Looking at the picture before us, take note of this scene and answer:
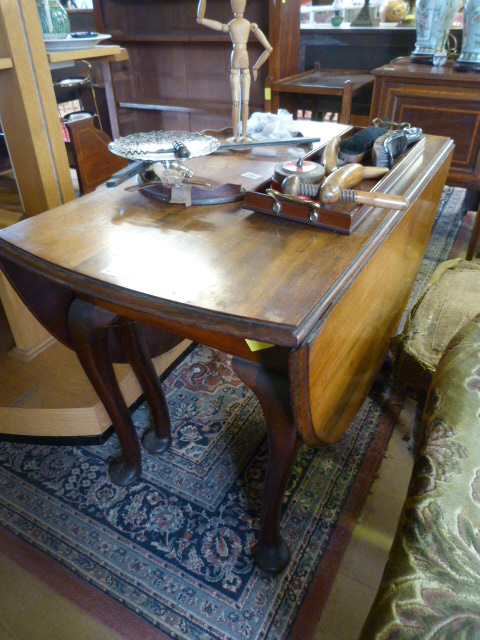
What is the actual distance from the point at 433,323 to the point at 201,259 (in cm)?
73

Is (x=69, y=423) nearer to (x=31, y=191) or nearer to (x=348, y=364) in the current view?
(x=31, y=191)

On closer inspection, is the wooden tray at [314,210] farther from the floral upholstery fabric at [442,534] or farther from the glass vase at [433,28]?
the glass vase at [433,28]

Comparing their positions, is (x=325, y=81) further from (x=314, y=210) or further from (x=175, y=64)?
(x=314, y=210)

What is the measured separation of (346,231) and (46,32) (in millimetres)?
1088

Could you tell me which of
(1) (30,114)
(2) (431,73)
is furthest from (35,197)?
(2) (431,73)

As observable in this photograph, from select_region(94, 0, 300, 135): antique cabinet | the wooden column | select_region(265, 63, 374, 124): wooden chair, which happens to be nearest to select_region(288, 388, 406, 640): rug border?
the wooden column

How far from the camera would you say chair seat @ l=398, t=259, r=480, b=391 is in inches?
45.5

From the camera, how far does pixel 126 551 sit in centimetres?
114

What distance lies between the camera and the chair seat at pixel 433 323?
45.5 inches

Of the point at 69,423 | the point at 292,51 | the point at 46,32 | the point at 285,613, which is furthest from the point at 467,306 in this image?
the point at 292,51

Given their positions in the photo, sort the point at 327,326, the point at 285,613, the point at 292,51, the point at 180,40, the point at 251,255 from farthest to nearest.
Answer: the point at 180,40, the point at 292,51, the point at 285,613, the point at 251,255, the point at 327,326

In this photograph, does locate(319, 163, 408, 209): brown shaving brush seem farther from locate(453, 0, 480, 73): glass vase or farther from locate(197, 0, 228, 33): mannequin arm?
locate(453, 0, 480, 73): glass vase

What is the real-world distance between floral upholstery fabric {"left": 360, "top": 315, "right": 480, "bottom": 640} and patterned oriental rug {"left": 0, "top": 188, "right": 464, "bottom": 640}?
0.54 metres

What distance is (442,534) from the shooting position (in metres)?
0.57
